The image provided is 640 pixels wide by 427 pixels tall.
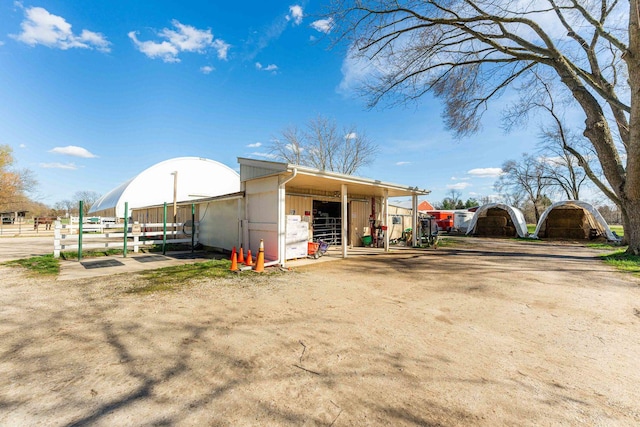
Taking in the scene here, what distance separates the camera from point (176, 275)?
684 centimetres

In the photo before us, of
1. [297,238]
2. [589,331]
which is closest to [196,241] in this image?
[297,238]

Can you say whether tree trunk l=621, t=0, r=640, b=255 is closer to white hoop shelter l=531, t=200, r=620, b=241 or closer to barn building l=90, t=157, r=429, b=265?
barn building l=90, t=157, r=429, b=265

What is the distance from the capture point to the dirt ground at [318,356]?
2.10 m

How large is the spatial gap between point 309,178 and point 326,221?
13.5 feet

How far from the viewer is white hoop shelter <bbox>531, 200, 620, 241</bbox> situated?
18.0 metres

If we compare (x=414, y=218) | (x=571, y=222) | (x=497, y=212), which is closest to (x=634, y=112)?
(x=414, y=218)

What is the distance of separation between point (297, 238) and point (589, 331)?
7078 mm

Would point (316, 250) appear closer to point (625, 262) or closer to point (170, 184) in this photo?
point (625, 262)

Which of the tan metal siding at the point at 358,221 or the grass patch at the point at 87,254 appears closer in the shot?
the grass patch at the point at 87,254

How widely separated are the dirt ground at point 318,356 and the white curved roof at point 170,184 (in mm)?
24315

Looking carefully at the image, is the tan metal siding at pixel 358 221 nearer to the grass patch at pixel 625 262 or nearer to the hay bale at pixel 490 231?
the grass patch at pixel 625 262

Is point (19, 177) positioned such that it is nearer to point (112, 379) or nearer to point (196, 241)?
point (196, 241)

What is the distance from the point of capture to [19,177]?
104 ft

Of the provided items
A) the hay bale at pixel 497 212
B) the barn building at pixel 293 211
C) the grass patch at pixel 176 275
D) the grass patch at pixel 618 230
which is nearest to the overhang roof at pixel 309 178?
the barn building at pixel 293 211
